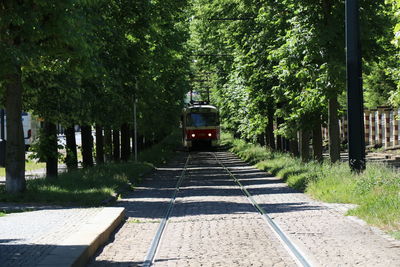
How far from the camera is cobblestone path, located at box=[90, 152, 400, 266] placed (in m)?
9.08

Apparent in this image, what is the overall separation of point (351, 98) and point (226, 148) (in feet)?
162

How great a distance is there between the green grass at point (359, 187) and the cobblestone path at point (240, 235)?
322 millimetres

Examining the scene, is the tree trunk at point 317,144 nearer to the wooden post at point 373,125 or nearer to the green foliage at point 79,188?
the green foliage at point 79,188

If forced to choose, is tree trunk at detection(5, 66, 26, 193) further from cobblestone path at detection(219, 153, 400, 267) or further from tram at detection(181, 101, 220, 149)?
tram at detection(181, 101, 220, 149)

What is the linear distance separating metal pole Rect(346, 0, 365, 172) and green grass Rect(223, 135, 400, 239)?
0.42m

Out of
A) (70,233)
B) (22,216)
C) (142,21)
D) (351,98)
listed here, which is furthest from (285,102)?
(70,233)

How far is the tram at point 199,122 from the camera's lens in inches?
2190

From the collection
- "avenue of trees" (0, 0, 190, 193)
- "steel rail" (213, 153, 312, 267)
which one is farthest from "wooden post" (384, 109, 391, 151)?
"steel rail" (213, 153, 312, 267)

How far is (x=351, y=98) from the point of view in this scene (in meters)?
18.7

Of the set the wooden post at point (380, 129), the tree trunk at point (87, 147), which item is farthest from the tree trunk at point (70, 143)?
the wooden post at point (380, 129)

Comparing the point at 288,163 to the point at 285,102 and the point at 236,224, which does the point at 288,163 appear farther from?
the point at 236,224

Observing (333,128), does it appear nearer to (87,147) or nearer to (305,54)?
(305,54)

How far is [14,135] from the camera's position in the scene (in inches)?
696

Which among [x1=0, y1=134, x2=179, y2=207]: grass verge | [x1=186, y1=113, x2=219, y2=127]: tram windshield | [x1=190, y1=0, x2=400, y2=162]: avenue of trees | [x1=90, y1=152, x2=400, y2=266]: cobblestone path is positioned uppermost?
[x1=190, y1=0, x2=400, y2=162]: avenue of trees
